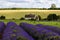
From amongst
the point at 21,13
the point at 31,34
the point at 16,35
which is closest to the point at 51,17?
the point at 21,13

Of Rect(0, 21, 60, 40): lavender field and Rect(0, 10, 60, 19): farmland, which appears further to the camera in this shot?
Rect(0, 10, 60, 19): farmland

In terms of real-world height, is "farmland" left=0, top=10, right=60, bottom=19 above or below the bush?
above

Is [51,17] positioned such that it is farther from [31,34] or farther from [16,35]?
[16,35]

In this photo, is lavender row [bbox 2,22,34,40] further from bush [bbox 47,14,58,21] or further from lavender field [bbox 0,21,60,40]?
bush [bbox 47,14,58,21]

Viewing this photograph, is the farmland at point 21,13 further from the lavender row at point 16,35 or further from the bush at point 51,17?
the lavender row at point 16,35

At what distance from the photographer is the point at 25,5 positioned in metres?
7.39

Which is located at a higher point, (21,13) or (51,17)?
(21,13)

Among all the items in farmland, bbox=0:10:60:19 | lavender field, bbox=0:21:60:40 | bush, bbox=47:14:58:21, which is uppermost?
lavender field, bbox=0:21:60:40

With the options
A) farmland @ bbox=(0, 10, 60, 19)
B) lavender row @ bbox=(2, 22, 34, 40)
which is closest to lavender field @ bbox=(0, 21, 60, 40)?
lavender row @ bbox=(2, 22, 34, 40)

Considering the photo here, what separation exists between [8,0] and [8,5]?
22cm

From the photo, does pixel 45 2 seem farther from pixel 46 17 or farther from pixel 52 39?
pixel 52 39

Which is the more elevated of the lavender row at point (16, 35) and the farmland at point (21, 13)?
the lavender row at point (16, 35)

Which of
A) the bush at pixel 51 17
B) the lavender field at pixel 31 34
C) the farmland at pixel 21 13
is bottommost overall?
the bush at pixel 51 17

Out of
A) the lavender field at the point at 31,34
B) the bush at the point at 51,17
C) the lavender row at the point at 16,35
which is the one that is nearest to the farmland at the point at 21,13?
the bush at the point at 51,17
